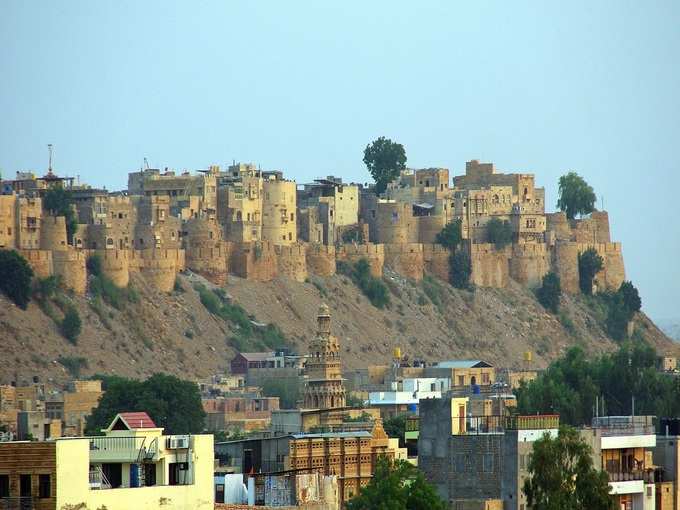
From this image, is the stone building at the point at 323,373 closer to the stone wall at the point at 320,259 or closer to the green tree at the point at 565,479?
the stone wall at the point at 320,259

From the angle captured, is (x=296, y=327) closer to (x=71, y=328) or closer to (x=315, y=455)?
(x=71, y=328)

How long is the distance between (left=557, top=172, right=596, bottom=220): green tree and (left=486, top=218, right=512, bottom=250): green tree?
489 inches

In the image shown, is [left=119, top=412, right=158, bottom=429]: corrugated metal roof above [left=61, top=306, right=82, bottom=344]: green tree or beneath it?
beneath

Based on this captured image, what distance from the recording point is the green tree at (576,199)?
158 m

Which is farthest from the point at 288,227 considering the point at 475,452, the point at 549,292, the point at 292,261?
the point at 475,452

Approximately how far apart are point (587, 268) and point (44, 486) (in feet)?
376

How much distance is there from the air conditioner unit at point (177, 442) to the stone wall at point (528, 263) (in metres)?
107

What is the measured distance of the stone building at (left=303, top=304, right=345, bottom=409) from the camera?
95.1 m

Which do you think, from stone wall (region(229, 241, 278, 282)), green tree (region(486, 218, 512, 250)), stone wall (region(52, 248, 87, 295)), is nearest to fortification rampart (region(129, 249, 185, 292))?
stone wall (region(52, 248, 87, 295))

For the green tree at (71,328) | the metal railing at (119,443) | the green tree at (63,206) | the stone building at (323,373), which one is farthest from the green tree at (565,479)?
the green tree at (63,206)

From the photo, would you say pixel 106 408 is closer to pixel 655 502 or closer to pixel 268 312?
pixel 268 312

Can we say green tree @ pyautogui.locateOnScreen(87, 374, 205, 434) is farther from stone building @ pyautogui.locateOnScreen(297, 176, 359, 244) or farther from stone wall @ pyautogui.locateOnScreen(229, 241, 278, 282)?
stone building @ pyautogui.locateOnScreen(297, 176, 359, 244)

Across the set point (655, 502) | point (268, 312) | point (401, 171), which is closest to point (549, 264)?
point (401, 171)

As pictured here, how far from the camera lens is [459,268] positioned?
468 ft
